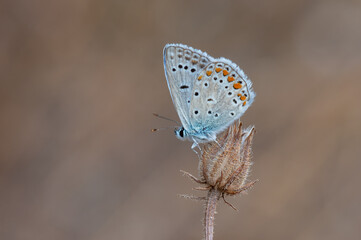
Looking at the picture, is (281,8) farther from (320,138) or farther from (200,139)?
(200,139)

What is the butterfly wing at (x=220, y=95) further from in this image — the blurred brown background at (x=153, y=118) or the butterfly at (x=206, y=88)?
the blurred brown background at (x=153, y=118)

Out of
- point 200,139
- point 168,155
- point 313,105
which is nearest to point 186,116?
point 200,139

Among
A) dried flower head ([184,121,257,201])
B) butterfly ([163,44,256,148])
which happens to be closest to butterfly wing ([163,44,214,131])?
butterfly ([163,44,256,148])

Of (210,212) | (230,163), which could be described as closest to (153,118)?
(230,163)

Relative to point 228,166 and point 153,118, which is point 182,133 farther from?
point 153,118

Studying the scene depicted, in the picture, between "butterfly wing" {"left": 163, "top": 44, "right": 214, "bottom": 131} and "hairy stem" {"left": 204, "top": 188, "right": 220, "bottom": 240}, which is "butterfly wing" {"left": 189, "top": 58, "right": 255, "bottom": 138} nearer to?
"butterfly wing" {"left": 163, "top": 44, "right": 214, "bottom": 131}

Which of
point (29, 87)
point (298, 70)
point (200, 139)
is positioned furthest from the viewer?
point (298, 70)

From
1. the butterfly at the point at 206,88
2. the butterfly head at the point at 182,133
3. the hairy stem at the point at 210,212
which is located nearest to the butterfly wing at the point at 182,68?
the butterfly at the point at 206,88
